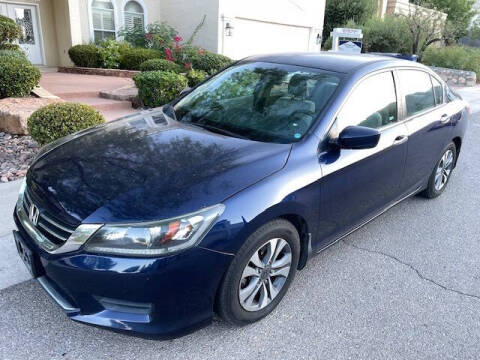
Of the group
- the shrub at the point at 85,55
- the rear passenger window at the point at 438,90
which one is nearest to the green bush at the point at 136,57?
the shrub at the point at 85,55

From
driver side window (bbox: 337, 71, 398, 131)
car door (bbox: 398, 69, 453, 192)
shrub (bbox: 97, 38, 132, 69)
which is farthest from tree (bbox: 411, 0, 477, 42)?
driver side window (bbox: 337, 71, 398, 131)

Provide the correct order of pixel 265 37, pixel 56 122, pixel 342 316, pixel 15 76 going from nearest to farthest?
1. pixel 342 316
2. pixel 56 122
3. pixel 15 76
4. pixel 265 37

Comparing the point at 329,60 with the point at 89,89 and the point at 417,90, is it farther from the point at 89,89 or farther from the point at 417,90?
the point at 89,89

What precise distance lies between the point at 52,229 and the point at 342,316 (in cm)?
192

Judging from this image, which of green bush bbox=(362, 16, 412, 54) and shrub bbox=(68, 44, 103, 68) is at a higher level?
green bush bbox=(362, 16, 412, 54)

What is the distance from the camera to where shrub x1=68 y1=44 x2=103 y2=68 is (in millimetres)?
12172

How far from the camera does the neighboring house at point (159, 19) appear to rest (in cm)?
1270

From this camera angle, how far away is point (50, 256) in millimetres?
2205

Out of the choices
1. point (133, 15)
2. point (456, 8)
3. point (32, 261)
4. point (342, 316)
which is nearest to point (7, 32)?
point (133, 15)

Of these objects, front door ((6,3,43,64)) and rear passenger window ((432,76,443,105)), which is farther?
front door ((6,3,43,64))

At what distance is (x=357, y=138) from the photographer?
281 centimetres

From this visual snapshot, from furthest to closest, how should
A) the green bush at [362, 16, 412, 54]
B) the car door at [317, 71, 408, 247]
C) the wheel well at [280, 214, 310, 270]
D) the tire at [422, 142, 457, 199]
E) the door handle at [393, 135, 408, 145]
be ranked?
the green bush at [362, 16, 412, 54]
the tire at [422, 142, 457, 199]
the door handle at [393, 135, 408, 145]
the car door at [317, 71, 408, 247]
the wheel well at [280, 214, 310, 270]

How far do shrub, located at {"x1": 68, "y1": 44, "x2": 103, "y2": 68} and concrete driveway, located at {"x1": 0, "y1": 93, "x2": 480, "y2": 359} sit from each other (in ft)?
31.1

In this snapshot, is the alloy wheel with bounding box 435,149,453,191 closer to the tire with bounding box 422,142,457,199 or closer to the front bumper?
the tire with bounding box 422,142,457,199
